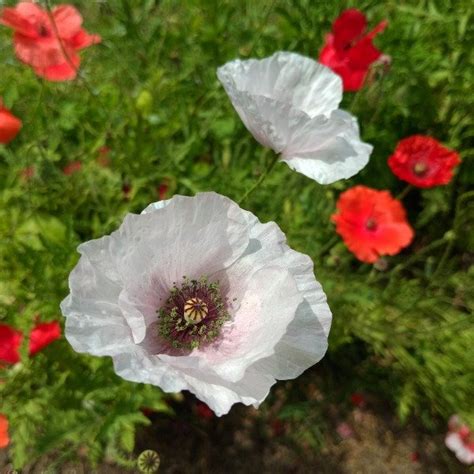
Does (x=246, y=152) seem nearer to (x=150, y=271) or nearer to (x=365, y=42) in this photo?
(x=365, y=42)

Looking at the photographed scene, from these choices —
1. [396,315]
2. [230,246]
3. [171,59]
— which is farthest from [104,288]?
[171,59]

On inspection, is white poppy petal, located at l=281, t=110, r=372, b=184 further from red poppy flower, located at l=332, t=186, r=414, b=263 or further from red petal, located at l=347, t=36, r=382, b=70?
red poppy flower, located at l=332, t=186, r=414, b=263

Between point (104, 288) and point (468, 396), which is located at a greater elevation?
point (104, 288)

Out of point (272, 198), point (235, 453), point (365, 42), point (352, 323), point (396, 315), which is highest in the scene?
point (365, 42)

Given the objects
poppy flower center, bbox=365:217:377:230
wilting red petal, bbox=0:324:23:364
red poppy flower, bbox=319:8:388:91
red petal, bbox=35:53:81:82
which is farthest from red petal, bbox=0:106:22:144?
poppy flower center, bbox=365:217:377:230

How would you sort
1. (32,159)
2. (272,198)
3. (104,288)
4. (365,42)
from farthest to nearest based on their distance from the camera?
(272,198)
(32,159)
(365,42)
(104,288)

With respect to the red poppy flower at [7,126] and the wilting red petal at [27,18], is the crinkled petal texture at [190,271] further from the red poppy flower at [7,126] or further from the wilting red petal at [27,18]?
the wilting red petal at [27,18]

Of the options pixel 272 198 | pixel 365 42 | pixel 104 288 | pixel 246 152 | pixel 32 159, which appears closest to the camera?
pixel 104 288
